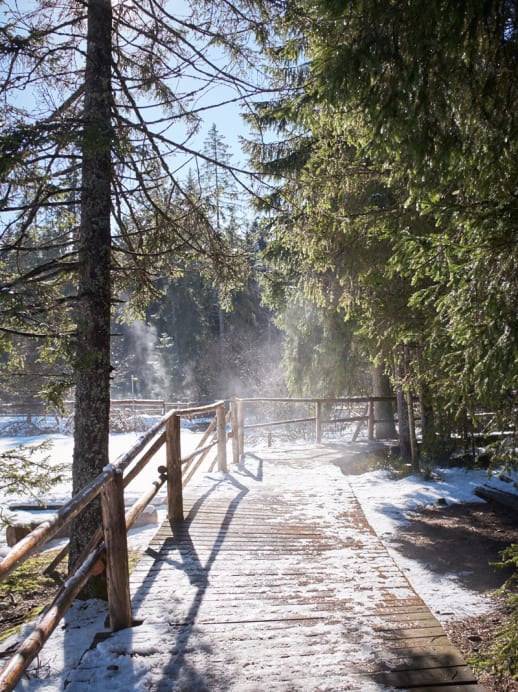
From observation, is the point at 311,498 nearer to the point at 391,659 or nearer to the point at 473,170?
the point at 391,659

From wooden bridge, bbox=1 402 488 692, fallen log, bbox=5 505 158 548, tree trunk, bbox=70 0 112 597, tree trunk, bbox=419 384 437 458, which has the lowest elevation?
fallen log, bbox=5 505 158 548

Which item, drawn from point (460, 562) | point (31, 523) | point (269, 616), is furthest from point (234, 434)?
point (269, 616)

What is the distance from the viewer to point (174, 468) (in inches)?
215

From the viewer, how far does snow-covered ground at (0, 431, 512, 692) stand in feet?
11.9

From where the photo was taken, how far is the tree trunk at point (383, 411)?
14609 mm

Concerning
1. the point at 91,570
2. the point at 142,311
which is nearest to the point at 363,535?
the point at 91,570

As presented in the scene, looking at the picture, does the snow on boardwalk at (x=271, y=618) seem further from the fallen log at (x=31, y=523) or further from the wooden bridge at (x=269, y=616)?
the fallen log at (x=31, y=523)

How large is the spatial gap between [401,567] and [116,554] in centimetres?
410

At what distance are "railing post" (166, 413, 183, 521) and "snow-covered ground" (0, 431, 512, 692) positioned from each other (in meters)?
1.22

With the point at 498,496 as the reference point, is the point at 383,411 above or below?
above

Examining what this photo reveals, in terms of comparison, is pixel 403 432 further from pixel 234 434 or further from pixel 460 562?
pixel 460 562

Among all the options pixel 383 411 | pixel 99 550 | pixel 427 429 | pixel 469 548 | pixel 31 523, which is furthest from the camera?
pixel 383 411

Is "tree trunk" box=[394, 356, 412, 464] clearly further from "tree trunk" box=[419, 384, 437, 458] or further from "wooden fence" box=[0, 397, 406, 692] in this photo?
"wooden fence" box=[0, 397, 406, 692]

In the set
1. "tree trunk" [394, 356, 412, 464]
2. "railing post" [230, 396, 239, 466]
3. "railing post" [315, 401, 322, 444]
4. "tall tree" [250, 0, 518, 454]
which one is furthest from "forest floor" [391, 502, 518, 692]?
"railing post" [315, 401, 322, 444]
